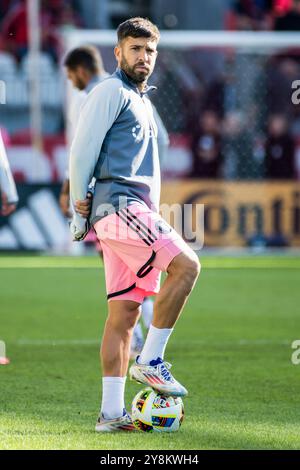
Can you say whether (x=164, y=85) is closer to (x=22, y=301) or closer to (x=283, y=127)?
(x=283, y=127)

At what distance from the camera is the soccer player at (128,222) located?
6.48 meters

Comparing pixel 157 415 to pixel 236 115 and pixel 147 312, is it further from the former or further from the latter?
pixel 236 115

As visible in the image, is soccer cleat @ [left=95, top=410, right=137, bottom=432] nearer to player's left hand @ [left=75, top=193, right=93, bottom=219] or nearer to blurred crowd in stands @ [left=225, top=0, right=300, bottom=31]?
player's left hand @ [left=75, top=193, right=93, bottom=219]

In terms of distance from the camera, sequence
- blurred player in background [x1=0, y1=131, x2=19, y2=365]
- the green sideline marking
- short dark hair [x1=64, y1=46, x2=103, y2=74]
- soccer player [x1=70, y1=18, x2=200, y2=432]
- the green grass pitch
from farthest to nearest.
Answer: the green sideline marking < short dark hair [x1=64, y1=46, x2=103, y2=74] < blurred player in background [x1=0, y1=131, x2=19, y2=365] < soccer player [x1=70, y1=18, x2=200, y2=432] < the green grass pitch

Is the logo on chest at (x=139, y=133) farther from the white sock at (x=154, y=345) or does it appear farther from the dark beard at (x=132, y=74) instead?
the white sock at (x=154, y=345)

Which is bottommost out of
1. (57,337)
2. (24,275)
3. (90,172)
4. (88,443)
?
(24,275)

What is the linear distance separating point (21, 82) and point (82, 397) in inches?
551

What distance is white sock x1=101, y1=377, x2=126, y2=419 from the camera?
21.5 ft

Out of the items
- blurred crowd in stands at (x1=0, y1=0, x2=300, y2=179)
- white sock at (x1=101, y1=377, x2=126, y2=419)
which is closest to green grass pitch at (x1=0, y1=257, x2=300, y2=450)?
white sock at (x1=101, y1=377, x2=126, y2=419)

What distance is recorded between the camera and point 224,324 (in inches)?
456

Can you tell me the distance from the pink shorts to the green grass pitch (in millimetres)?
780

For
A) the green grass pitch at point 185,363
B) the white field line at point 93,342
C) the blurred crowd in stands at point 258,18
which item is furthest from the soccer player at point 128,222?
the blurred crowd in stands at point 258,18
